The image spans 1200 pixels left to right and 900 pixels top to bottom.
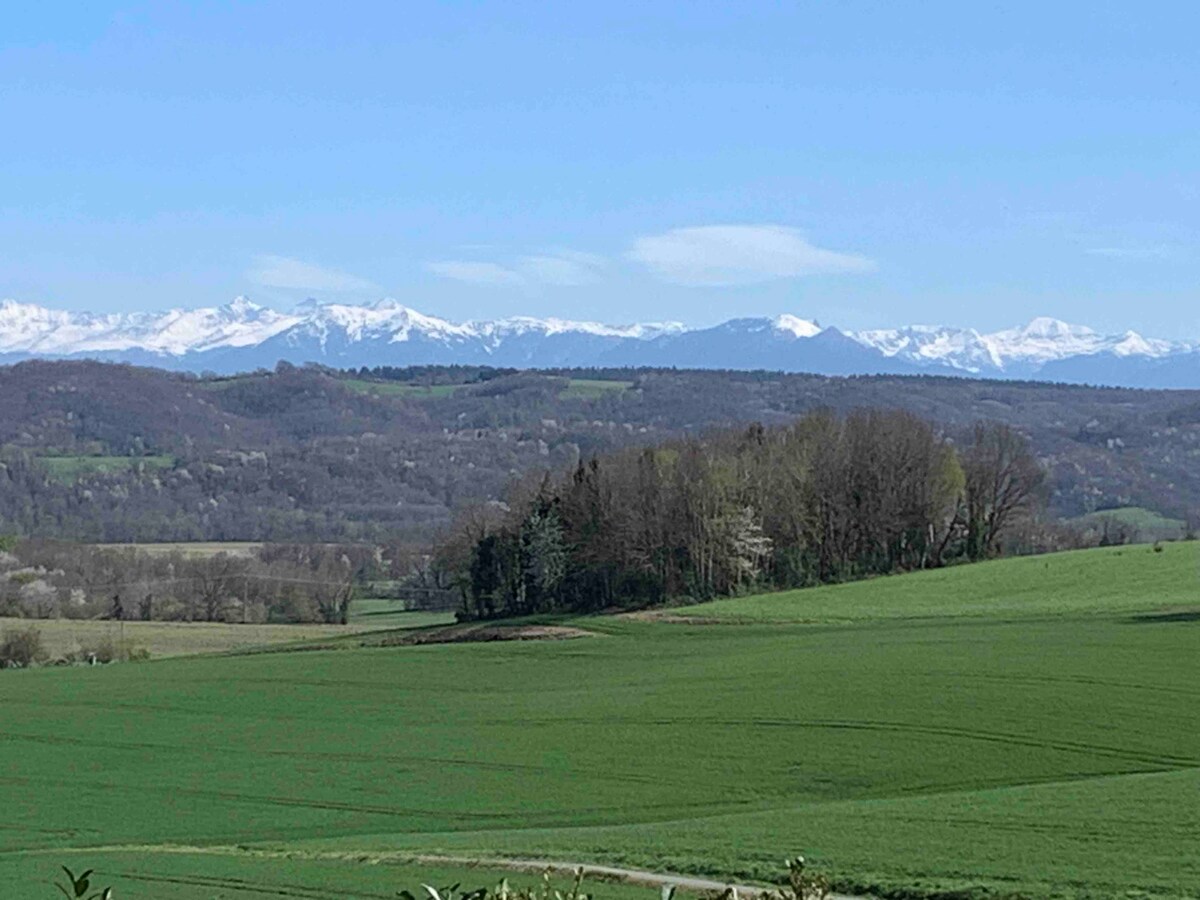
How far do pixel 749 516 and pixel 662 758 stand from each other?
163 feet

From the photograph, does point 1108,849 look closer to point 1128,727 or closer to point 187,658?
point 1128,727

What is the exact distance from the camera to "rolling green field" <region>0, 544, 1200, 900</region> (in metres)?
27.5

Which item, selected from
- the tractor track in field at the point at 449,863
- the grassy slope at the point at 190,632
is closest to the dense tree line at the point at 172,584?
the grassy slope at the point at 190,632

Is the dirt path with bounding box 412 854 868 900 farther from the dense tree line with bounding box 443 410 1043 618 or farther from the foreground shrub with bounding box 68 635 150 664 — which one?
the dense tree line with bounding box 443 410 1043 618

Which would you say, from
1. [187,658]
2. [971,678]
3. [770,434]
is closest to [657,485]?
[770,434]

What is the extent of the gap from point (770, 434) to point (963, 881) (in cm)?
8066

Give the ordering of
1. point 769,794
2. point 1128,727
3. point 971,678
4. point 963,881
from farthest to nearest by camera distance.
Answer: point 971,678 → point 1128,727 → point 769,794 → point 963,881

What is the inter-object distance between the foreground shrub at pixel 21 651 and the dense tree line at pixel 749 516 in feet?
79.4

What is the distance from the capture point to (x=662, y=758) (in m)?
42.5

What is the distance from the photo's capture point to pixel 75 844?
115 feet

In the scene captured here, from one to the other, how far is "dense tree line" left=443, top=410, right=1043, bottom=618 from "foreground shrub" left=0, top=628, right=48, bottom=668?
2420 centimetres

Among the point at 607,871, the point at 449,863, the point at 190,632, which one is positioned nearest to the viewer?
the point at 607,871

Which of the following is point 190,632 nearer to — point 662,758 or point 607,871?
point 662,758

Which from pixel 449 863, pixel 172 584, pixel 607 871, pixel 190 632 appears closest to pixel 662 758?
pixel 449 863
